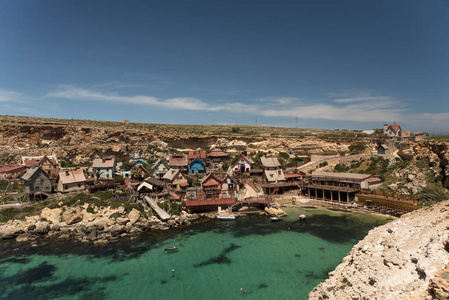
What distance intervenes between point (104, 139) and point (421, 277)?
77.3 m

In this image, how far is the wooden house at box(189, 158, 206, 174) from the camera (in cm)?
6025

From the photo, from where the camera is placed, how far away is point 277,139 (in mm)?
77312

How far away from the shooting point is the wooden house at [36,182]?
4247 centimetres

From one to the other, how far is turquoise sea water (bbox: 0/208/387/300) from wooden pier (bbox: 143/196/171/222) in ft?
10.8

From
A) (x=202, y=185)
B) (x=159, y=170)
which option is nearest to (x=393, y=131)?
(x=202, y=185)

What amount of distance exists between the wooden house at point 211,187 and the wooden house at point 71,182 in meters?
24.4

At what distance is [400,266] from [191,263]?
20967 millimetres

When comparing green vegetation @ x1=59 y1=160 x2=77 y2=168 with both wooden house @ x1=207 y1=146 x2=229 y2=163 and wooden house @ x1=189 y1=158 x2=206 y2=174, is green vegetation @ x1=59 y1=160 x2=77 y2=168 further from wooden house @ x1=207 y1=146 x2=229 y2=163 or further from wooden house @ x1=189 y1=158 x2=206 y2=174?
wooden house @ x1=207 y1=146 x2=229 y2=163

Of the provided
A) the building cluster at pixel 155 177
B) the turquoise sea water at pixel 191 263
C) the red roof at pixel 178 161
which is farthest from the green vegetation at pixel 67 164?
the turquoise sea water at pixel 191 263

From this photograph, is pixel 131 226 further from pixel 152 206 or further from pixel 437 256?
pixel 437 256

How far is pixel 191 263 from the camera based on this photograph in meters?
26.6

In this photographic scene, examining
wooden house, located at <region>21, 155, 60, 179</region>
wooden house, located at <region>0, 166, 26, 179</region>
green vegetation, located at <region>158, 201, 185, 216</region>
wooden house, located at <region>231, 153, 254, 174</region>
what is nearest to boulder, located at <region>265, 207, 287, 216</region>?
green vegetation, located at <region>158, 201, 185, 216</region>

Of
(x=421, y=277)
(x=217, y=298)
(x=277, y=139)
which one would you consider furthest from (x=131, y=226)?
(x=277, y=139)

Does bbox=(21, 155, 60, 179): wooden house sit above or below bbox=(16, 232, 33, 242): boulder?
above
